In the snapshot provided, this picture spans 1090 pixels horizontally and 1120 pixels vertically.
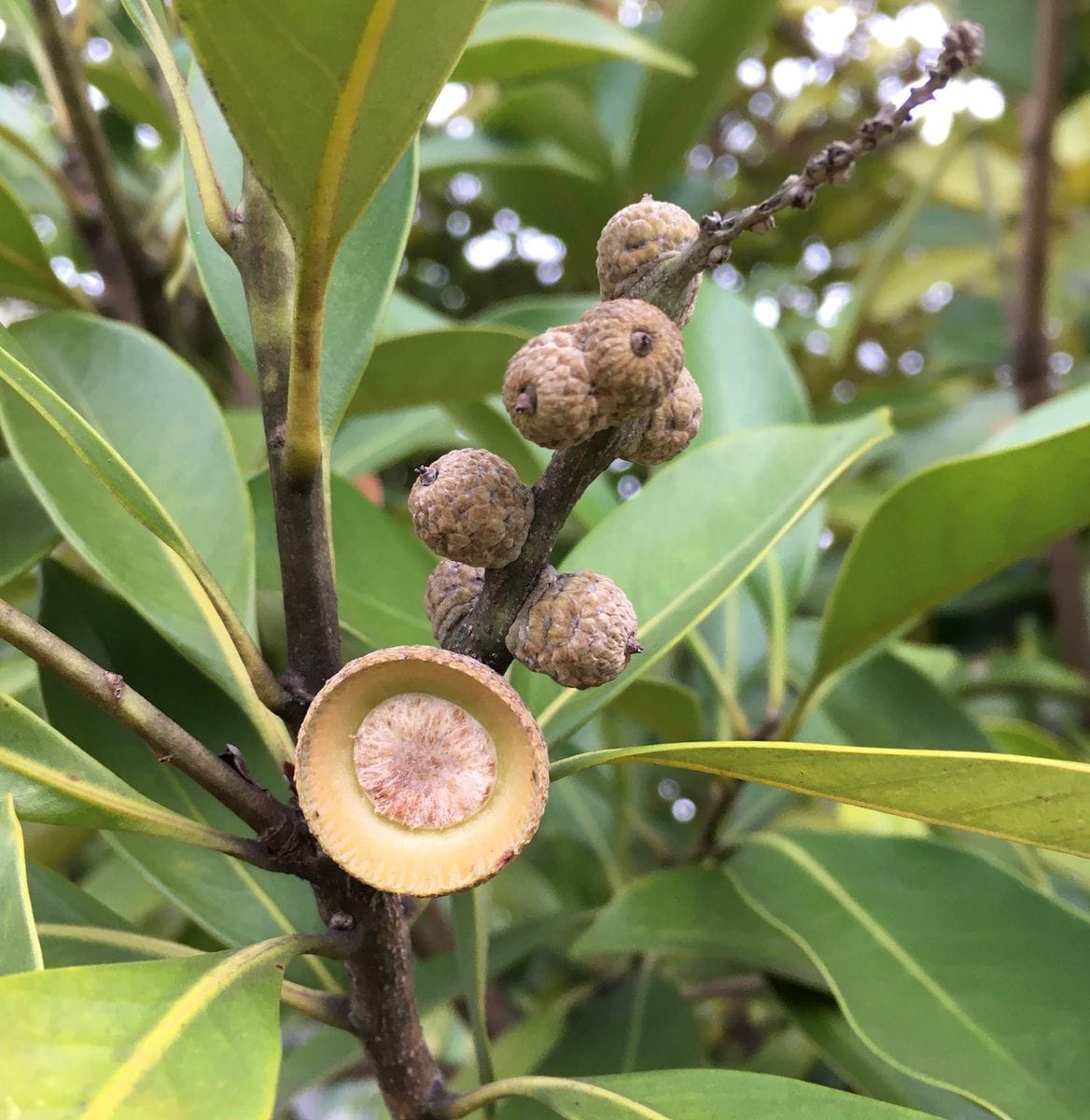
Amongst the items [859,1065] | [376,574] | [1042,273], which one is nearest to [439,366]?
[376,574]

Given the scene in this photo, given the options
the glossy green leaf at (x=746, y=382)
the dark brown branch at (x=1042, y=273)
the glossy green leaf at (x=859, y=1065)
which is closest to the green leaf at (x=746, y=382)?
the glossy green leaf at (x=746, y=382)

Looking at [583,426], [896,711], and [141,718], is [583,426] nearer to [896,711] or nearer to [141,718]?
[141,718]

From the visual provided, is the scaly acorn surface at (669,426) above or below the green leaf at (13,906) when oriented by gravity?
above

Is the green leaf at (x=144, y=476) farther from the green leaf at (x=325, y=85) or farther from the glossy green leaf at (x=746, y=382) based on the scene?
the glossy green leaf at (x=746, y=382)

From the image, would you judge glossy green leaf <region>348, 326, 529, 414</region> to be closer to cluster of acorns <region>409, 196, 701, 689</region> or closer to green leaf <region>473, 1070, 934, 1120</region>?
cluster of acorns <region>409, 196, 701, 689</region>

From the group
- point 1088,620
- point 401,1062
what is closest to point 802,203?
point 401,1062
